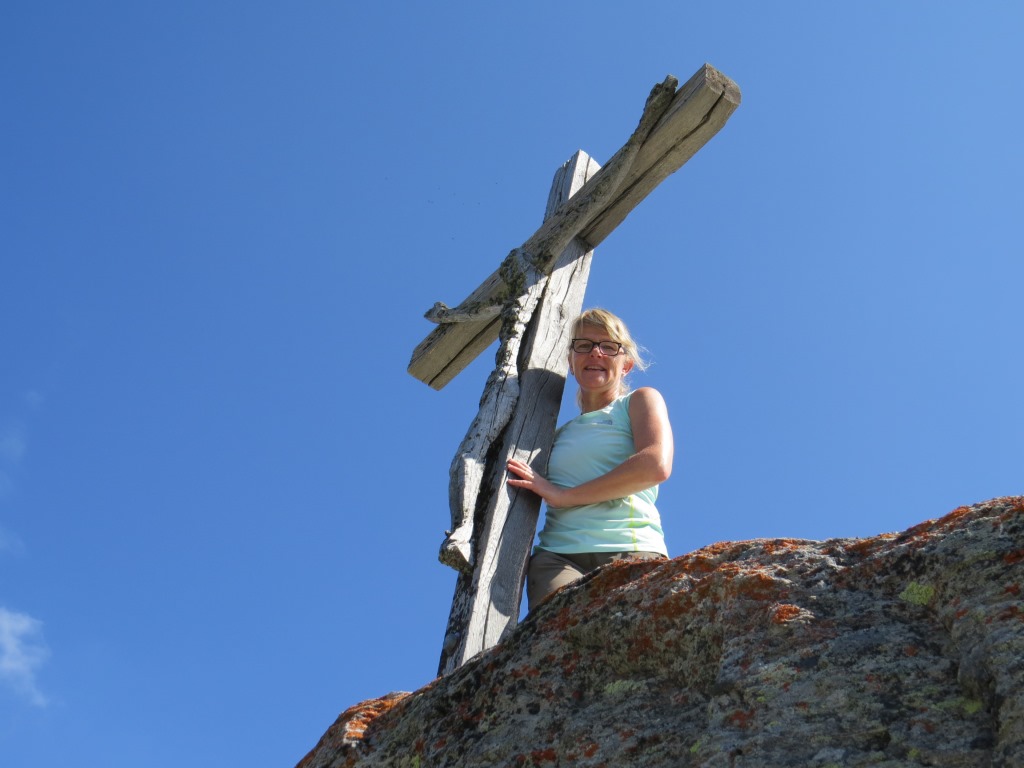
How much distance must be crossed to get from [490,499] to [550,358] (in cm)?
→ 89

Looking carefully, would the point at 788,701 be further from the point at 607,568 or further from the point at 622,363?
the point at 622,363

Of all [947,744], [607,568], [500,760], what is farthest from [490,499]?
[947,744]

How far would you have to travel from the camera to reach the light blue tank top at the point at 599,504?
376 cm

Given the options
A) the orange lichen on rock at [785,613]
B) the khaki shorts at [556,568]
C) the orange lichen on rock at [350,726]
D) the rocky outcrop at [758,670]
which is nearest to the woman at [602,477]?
the khaki shorts at [556,568]

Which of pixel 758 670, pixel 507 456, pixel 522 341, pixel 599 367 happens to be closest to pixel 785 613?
pixel 758 670

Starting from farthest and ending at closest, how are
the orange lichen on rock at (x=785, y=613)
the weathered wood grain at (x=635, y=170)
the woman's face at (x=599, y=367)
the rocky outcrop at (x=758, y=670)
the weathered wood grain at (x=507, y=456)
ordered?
the weathered wood grain at (x=635, y=170), the woman's face at (x=599, y=367), the weathered wood grain at (x=507, y=456), the orange lichen on rock at (x=785, y=613), the rocky outcrop at (x=758, y=670)

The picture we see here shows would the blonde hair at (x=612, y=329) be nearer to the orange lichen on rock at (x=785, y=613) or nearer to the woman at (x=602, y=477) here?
the woman at (x=602, y=477)

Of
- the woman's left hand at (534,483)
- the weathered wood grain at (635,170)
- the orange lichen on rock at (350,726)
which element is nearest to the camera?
the orange lichen on rock at (350,726)

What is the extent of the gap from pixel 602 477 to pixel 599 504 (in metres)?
0.14

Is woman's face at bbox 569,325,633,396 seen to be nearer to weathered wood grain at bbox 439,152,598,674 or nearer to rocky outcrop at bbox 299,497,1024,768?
weathered wood grain at bbox 439,152,598,674

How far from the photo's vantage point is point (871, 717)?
196 cm

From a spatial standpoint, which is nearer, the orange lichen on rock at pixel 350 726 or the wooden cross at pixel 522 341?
the orange lichen on rock at pixel 350 726

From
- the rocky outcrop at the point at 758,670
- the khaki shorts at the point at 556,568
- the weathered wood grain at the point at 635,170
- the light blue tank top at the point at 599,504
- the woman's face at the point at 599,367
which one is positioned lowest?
the rocky outcrop at the point at 758,670

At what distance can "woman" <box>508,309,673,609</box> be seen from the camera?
373cm
